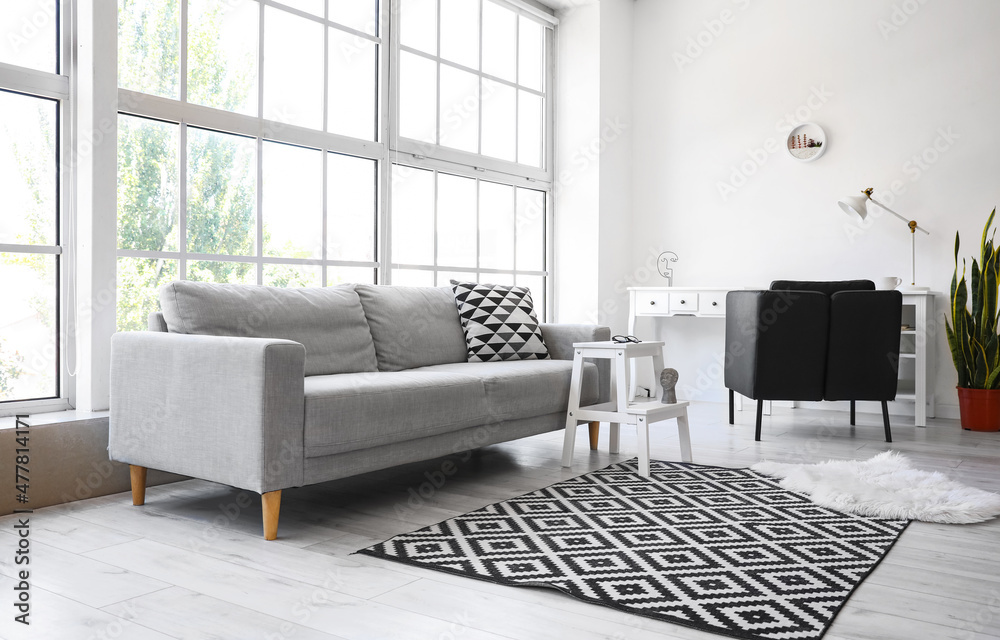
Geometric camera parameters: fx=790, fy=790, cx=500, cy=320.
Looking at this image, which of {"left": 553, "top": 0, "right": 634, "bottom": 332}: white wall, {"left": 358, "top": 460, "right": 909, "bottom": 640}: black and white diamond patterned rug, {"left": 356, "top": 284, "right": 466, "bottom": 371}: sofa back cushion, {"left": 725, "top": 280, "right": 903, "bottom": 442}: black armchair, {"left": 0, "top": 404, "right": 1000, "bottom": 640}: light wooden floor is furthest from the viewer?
{"left": 553, "top": 0, "right": 634, "bottom": 332}: white wall

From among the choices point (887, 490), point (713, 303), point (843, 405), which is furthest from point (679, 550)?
point (843, 405)

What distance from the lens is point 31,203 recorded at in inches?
109

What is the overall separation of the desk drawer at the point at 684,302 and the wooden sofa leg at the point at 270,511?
11.2ft

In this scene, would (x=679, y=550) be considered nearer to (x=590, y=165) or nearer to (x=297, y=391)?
(x=297, y=391)

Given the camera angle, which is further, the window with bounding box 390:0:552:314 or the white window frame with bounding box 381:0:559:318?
the window with bounding box 390:0:552:314

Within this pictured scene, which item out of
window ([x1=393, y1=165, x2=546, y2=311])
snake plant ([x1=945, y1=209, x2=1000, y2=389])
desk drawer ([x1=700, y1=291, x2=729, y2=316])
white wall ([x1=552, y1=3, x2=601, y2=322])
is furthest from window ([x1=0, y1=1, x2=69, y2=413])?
snake plant ([x1=945, y1=209, x2=1000, y2=389])

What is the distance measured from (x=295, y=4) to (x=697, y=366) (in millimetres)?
3516

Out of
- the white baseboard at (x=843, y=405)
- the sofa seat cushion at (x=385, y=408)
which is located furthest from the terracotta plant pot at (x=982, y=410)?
the sofa seat cushion at (x=385, y=408)

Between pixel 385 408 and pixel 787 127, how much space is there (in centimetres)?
389

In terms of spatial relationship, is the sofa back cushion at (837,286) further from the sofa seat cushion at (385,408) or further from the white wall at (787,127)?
the sofa seat cushion at (385,408)

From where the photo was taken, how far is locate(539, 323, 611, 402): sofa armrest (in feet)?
12.0

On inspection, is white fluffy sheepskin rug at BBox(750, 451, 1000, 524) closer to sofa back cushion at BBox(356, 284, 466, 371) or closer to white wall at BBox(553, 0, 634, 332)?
sofa back cushion at BBox(356, 284, 466, 371)

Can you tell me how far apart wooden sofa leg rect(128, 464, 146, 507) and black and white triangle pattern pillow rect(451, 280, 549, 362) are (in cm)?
149

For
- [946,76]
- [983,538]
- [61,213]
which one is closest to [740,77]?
[946,76]
